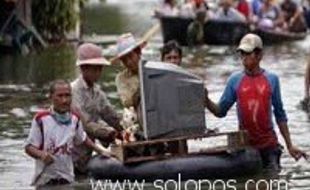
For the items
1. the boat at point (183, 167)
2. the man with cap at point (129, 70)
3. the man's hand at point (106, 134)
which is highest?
the man with cap at point (129, 70)

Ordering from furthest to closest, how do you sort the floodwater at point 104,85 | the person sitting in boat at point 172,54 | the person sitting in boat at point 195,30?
the person sitting in boat at point 195,30 < the floodwater at point 104,85 < the person sitting in boat at point 172,54

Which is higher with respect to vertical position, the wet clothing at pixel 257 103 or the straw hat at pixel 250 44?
the straw hat at pixel 250 44

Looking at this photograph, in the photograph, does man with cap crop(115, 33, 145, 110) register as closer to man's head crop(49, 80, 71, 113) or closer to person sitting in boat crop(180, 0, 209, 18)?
man's head crop(49, 80, 71, 113)

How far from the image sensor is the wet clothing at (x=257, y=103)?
37.7 feet

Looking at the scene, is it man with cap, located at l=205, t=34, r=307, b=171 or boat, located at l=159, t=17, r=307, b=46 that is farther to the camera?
boat, located at l=159, t=17, r=307, b=46

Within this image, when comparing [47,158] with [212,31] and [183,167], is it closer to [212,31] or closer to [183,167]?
[183,167]

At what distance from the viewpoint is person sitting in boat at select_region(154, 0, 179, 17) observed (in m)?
31.3

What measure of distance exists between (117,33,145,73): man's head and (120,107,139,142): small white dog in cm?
40

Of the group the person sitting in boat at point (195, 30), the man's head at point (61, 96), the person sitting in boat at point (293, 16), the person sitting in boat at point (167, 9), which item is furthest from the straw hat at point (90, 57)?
the person sitting in boat at point (293, 16)

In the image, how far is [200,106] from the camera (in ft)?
37.4

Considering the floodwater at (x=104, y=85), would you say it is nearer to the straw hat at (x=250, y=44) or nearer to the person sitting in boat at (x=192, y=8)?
the person sitting in boat at (x=192, y=8)

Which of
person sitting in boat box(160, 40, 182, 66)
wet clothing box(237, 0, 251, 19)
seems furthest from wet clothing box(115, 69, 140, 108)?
wet clothing box(237, 0, 251, 19)

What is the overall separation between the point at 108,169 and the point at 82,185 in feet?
0.90

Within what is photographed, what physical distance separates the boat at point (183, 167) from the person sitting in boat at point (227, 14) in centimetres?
1986
